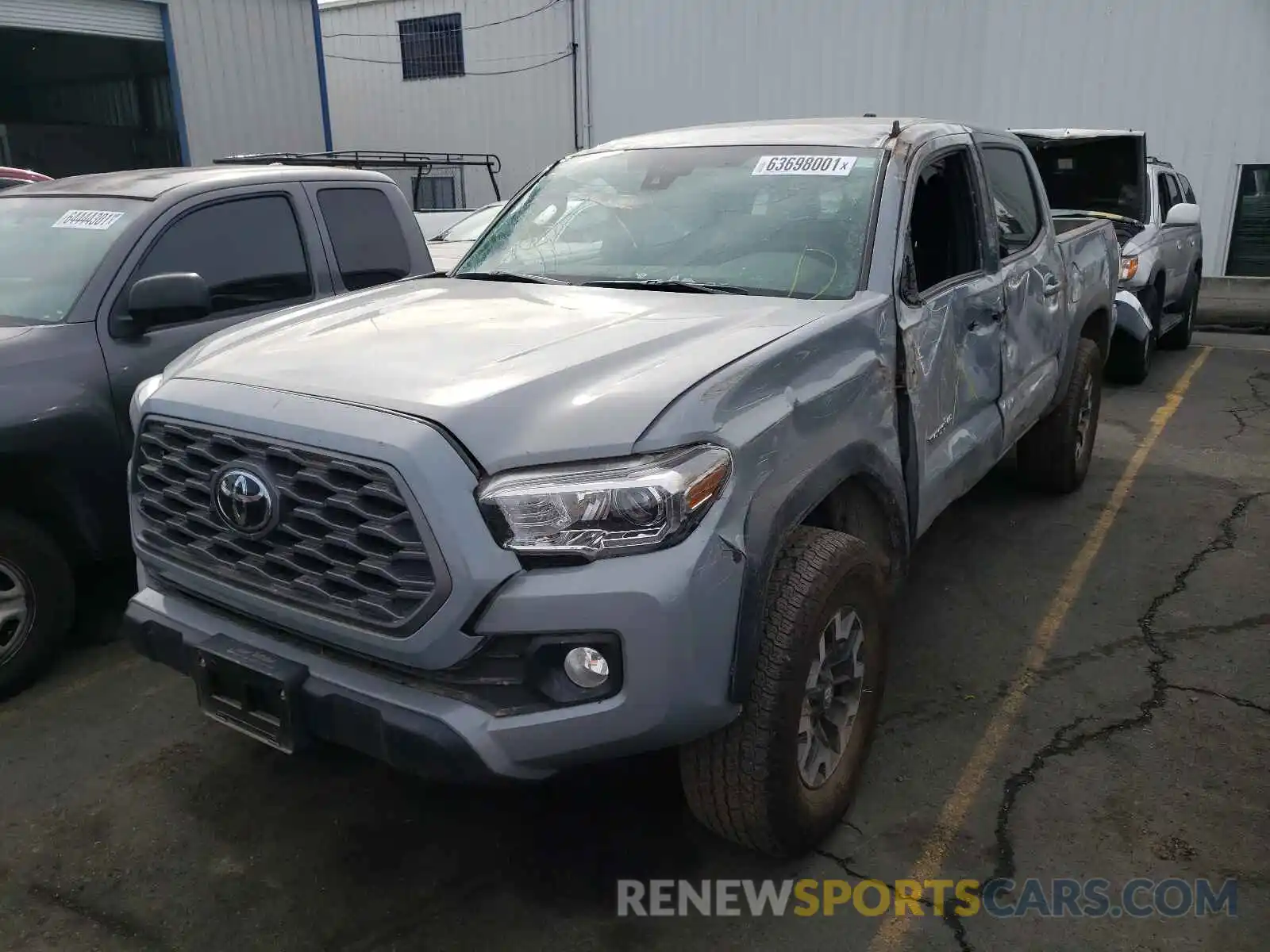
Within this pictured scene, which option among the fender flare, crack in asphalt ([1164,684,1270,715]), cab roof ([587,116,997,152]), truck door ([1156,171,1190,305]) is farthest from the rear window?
truck door ([1156,171,1190,305])

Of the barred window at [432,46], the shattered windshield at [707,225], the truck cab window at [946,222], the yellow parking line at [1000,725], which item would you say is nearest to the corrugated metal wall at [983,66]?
the barred window at [432,46]

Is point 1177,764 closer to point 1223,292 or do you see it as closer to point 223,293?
point 223,293

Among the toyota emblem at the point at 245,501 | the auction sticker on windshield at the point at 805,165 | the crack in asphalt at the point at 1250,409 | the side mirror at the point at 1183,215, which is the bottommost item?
the crack in asphalt at the point at 1250,409

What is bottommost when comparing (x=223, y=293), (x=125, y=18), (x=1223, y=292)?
(x=1223, y=292)

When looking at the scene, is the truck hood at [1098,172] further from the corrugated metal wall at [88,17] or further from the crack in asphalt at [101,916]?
the corrugated metal wall at [88,17]

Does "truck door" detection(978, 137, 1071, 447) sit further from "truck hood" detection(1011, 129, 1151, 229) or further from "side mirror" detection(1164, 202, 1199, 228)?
"truck hood" detection(1011, 129, 1151, 229)

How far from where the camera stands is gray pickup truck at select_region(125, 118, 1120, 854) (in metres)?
2.09

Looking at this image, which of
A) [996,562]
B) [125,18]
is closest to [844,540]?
[996,562]

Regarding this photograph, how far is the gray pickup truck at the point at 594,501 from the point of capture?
82.3 inches

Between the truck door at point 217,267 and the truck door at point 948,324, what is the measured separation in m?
2.59

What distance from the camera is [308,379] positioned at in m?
2.36

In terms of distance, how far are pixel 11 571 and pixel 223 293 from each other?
139 centimetres

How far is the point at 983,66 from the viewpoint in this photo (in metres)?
13.5

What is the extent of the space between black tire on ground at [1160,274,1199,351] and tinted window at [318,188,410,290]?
8042 millimetres
